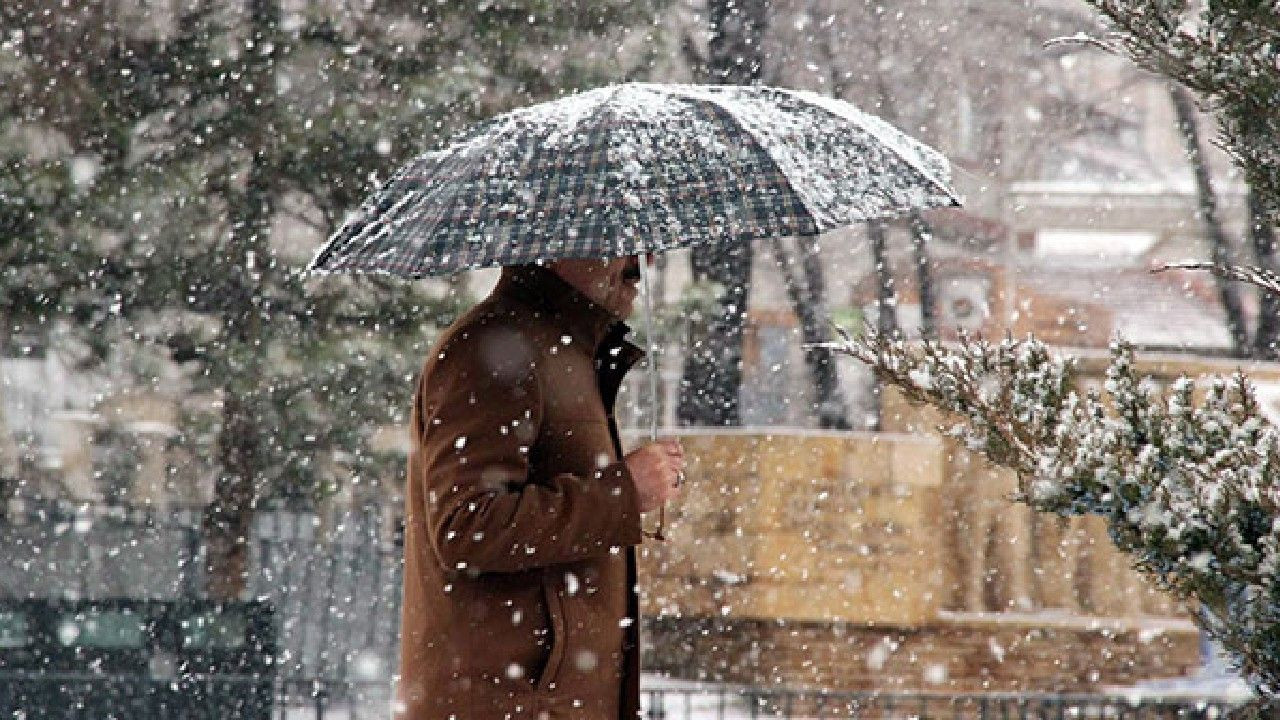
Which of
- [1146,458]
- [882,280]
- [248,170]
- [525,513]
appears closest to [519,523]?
[525,513]

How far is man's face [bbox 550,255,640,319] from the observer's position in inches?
133

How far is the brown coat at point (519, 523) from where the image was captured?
3111 millimetres

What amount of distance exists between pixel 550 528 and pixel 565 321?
0.44 meters

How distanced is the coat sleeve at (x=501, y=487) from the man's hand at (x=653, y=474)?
0.9 inches

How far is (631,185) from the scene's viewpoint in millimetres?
3254

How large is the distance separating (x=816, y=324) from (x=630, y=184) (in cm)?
1302

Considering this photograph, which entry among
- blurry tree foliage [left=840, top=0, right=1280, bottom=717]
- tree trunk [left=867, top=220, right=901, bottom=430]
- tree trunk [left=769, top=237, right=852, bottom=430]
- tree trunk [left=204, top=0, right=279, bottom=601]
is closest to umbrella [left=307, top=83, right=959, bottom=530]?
blurry tree foliage [left=840, top=0, right=1280, bottom=717]

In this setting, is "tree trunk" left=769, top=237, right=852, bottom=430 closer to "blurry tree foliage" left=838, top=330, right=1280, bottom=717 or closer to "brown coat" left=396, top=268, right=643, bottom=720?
"brown coat" left=396, top=268, right=643, bottom=720

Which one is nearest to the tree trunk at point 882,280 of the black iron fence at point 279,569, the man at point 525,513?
the black iron fence at point 279,569

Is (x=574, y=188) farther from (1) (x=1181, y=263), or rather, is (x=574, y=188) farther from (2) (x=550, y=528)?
(1) (x=1181, y=263)

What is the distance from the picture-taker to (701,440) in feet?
43.8

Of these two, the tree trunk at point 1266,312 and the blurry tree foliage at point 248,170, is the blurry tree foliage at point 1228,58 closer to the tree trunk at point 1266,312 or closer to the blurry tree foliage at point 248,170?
the blurry tree foliage at point 248,170

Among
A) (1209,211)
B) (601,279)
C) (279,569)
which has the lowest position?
(601,279)

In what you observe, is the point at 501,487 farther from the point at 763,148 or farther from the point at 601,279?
the point at 763,148
